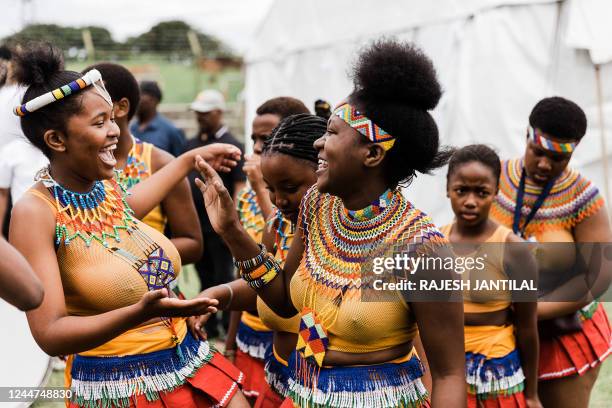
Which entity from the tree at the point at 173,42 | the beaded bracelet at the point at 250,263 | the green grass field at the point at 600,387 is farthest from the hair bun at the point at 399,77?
the tree at the point at 173,42

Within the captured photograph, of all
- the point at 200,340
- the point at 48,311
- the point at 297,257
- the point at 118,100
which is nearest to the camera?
the point at 48,311

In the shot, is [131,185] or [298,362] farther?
Answer: [131,185]

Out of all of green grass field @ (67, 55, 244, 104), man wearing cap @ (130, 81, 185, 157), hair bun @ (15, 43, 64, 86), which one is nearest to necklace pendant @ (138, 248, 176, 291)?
hair bun @ (15, 43, 64, 86)

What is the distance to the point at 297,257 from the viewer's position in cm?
296

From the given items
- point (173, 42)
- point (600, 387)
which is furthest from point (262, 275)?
point (173, 42)

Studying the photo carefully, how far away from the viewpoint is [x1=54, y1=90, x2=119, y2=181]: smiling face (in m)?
2.82

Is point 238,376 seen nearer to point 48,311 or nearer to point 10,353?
point 48,311

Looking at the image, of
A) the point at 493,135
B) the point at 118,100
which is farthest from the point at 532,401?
the point at 493,135

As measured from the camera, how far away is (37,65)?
284 centimetres

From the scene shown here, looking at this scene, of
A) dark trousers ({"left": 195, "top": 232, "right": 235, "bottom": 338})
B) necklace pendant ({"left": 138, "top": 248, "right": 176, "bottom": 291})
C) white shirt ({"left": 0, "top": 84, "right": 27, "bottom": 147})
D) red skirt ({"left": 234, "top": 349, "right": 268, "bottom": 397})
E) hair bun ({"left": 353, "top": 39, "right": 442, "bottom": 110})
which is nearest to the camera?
hair bun ({"left": 353, "top": 39, "right": 442, "bottom": 110})

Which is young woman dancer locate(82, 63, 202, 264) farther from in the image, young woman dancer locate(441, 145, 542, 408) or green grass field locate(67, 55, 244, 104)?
green grass field locate(67, 55, 244, 104)

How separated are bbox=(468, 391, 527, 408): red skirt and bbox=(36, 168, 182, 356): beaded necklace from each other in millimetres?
1640

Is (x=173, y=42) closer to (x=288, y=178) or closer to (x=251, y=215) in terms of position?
(x=251, y=215)

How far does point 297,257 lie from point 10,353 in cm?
322
